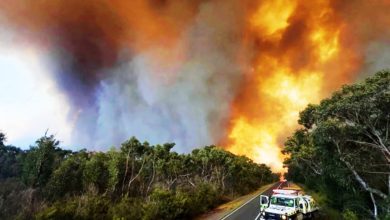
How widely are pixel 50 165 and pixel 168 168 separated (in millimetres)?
19342

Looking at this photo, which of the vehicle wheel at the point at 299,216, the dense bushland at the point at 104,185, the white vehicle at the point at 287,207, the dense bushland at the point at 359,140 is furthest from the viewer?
the vehicle wheel at the point at 299,216

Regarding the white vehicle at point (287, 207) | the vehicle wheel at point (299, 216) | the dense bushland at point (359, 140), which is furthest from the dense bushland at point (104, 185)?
the dense bushland at point (359, 140)

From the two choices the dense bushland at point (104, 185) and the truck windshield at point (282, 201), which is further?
the truck windshield at point (282, 201)

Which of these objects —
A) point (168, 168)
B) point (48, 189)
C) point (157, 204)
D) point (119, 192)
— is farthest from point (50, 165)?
point (168, 168)

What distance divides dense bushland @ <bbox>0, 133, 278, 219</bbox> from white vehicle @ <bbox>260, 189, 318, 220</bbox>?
7.07 m

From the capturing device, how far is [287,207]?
21.2 meters

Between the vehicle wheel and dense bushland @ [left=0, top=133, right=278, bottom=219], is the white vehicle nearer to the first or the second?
the vehicle wheel

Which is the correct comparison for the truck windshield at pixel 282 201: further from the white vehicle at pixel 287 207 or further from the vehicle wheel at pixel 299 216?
the vehicle wheel at pixel 299 216

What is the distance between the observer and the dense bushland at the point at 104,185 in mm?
17609

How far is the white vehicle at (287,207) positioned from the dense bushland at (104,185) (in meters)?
7.07

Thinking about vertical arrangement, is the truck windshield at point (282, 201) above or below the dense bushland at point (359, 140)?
below

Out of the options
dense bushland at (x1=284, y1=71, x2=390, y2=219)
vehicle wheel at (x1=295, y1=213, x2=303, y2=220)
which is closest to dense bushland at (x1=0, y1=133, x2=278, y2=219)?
vehicle wheel at (x1=295, y1=213, x2=303, y2=220)

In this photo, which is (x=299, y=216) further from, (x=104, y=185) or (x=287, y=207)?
(x=104, y=185)

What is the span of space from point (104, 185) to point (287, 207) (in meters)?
21.3
